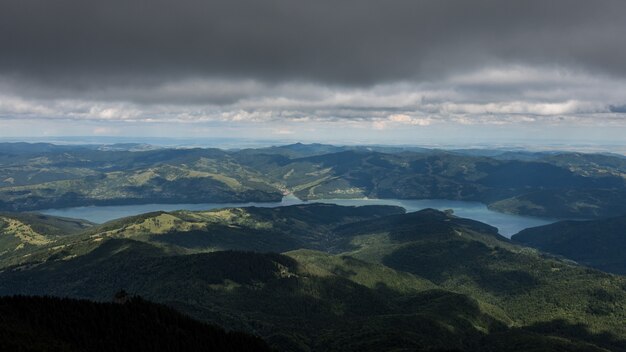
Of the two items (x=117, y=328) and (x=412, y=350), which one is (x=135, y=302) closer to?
(x=117, y=328)

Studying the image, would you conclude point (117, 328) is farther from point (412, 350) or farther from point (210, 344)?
point (412, 350)

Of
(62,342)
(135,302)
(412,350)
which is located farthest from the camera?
(412,350)

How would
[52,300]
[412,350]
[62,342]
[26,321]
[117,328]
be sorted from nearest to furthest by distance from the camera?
[62,342], [26,321], [117,328], [52,300], [412,350]

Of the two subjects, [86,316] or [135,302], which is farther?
[135,302]

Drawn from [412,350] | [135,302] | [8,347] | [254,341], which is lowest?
[412,350]

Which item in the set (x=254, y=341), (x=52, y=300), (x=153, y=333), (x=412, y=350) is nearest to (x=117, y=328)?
(x=153, y=333)

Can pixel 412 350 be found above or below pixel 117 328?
below

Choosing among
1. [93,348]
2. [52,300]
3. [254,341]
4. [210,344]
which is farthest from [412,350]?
[52,300]
